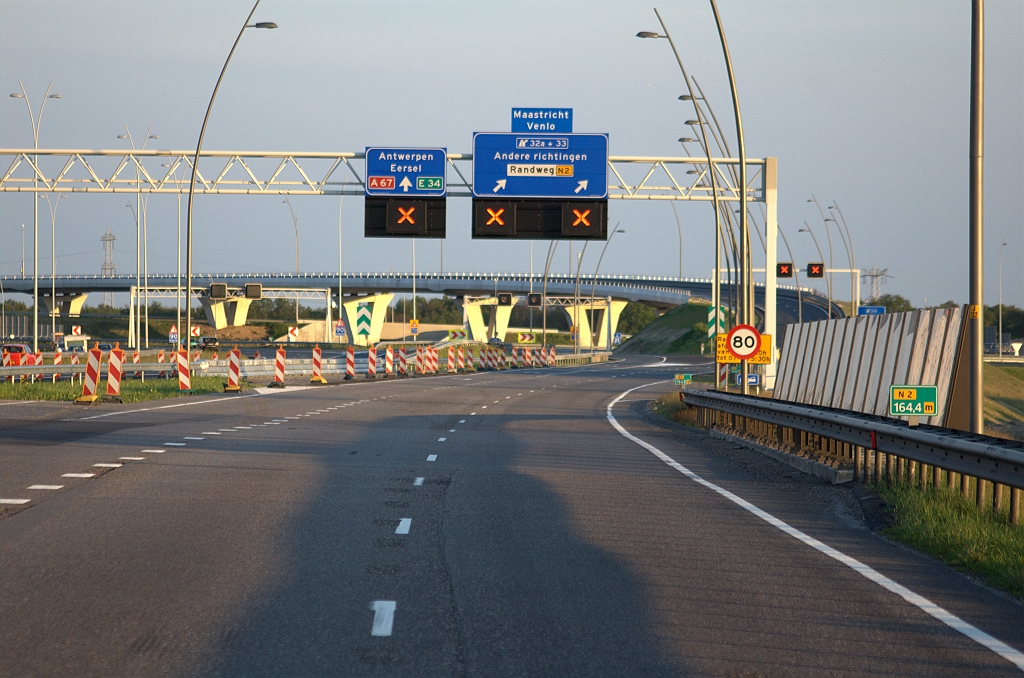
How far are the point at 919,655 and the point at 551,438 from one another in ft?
47.7

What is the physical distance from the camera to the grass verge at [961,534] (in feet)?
26.6

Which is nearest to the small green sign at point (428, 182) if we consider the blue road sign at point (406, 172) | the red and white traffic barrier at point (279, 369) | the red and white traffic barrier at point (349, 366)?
the blue road sign at point (406, 172)

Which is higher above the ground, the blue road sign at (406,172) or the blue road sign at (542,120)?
the blue road sign at (542,120)

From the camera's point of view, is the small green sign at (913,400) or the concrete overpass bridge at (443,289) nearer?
the small green sign at (913,400)

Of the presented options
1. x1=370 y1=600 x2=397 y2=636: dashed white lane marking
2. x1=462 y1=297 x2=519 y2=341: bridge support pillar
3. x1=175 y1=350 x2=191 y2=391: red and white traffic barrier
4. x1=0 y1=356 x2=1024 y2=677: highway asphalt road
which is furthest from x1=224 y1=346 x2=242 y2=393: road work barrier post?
x1=462 y1=297 x2=519 y2=341: bridge support pillar

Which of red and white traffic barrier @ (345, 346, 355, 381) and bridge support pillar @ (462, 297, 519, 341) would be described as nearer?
red and white traffic barrier @ (345, 346, 355, 381)

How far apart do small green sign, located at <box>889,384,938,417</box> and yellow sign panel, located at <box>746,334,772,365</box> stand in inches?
507

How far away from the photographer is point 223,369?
4519 cm

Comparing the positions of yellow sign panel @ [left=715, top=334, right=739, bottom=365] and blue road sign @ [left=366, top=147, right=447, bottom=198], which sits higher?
blue road sign @ [left=366, top=147, right=447, bottom=198]

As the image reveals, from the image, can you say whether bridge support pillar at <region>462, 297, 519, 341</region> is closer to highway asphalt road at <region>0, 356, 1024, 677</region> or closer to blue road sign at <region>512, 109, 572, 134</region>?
blue road sign at <region>512, 109, 572, 134</region>

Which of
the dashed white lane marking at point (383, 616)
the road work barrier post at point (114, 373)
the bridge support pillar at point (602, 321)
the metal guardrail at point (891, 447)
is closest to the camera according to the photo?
the dashed white lane marking at point (383, 616)

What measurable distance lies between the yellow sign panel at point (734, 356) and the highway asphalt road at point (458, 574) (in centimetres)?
920

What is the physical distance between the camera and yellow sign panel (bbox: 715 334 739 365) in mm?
26045

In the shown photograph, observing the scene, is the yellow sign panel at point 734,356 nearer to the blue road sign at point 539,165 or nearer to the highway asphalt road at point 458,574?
the blue road sign at point 539,165
